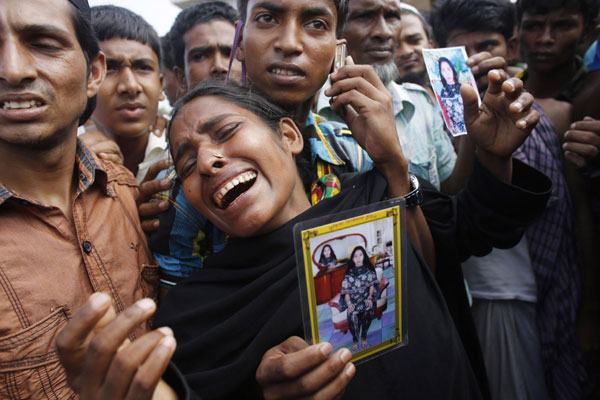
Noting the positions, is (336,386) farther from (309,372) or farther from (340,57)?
(340,57)

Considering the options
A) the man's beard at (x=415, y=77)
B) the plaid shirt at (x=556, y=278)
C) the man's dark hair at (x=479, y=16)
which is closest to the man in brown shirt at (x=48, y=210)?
the plaid shirt at (x=556, y=278)

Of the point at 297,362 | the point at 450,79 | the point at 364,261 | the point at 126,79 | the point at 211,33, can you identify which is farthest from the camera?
the point at 211,33

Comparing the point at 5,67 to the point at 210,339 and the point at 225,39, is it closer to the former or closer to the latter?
the point at 210,339

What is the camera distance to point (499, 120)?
1626 millimetres

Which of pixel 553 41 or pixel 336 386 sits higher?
pixel 553 41

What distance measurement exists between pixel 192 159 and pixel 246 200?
→ 308 mm

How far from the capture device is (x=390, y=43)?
9.74 feet

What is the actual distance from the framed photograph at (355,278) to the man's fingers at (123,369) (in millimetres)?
395

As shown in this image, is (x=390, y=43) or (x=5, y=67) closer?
(x=5, y=67)

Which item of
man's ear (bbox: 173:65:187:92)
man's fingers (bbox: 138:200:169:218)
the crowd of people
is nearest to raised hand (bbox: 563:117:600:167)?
the crowd of people

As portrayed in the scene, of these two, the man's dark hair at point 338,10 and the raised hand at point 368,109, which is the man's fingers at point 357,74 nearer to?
the raised hand at point 368,109

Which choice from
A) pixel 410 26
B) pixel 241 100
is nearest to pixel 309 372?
pixel 241 100

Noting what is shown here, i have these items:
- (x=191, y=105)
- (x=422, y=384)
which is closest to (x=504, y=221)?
(x=422, y=384)

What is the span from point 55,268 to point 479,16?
2.94 metres
